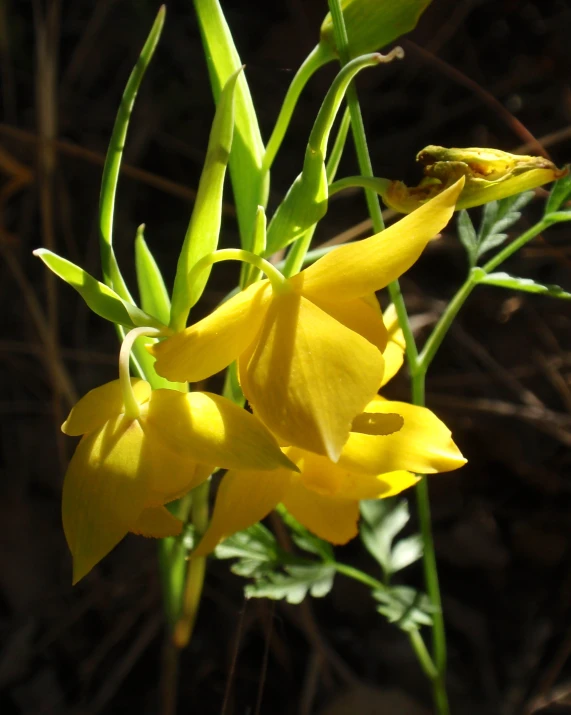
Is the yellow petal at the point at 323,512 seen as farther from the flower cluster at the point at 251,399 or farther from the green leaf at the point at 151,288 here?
the green leaf at the point at 151,288

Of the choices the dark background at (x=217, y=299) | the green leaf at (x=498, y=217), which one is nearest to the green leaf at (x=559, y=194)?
the green leaf at (x=498, y=217)

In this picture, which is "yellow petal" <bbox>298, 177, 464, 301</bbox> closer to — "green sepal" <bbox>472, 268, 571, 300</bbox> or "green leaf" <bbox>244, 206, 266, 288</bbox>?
"green leaf" <bbox>244, 206, 266, 288</bbox>

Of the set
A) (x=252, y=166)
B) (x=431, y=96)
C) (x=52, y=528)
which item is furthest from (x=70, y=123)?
(x=252, y=166)

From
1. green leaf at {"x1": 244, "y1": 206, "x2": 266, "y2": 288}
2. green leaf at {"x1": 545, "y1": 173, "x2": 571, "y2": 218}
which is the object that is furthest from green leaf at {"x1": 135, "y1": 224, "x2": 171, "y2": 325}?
green leaf at {"x1": 545, "y1": 173, "x2": 571, "y2": 218}

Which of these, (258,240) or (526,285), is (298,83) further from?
(526,285)

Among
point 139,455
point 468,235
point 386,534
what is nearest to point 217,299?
Result: point 386,534
